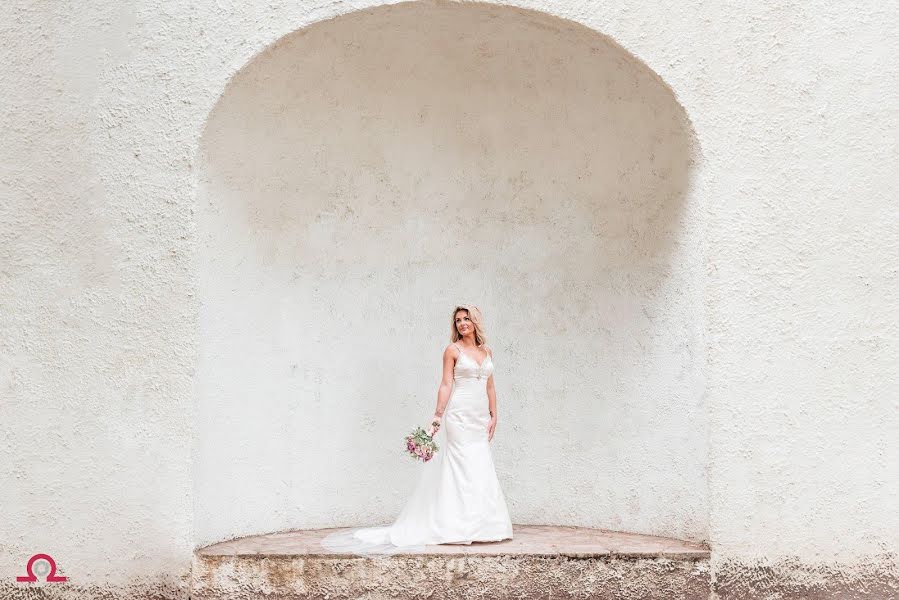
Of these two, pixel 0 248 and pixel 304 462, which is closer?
pixel 0 248

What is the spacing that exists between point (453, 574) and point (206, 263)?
2713 mm

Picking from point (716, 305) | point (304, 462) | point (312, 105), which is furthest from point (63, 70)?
point (716, 305)

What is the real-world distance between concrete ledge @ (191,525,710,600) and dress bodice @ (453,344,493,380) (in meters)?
1.24

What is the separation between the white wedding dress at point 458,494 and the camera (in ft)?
21.3

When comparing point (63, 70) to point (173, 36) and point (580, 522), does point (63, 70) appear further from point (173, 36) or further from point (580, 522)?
point (580, 522)

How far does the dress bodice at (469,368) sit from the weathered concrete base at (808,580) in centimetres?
207

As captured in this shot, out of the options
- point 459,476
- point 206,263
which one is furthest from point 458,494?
point 206,263

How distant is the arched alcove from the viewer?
6.58 metres

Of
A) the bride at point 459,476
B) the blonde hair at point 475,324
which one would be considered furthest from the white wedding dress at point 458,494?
the blonde hair at point 475,324

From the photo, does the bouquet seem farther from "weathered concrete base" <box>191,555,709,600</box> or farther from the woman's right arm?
"weathered concrete base" <box>191,555,709,600</box>

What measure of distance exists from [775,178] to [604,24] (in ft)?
5.13

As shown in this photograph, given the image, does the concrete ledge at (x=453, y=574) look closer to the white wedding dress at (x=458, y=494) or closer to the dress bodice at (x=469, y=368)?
the white wedding dress at (x=458, y=494)

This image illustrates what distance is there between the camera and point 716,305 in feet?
20.5

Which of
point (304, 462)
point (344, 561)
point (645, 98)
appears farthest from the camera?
point (304, 462)
